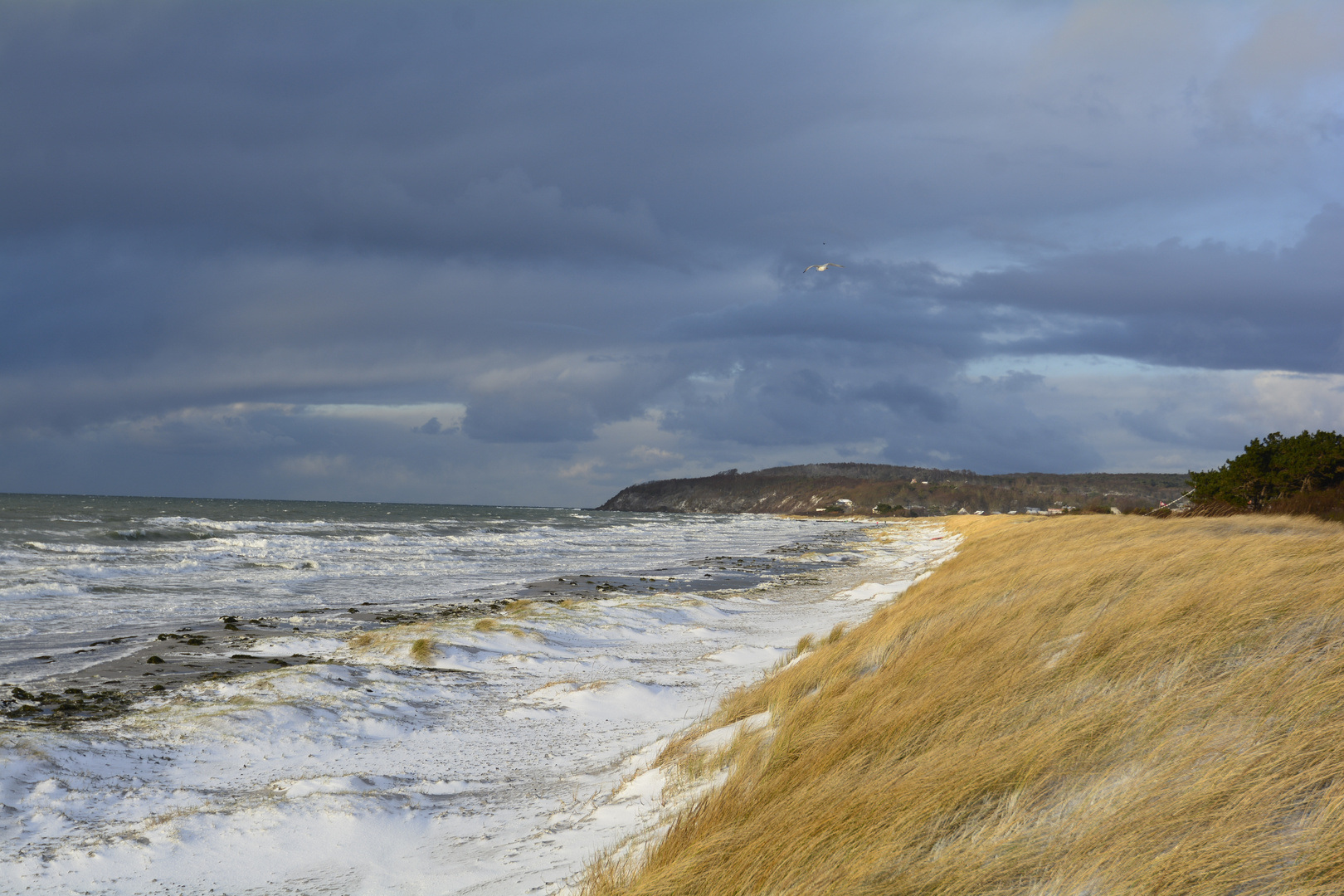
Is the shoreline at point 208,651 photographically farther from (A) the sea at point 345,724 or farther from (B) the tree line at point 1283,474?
(B) the tree line at point 1283,474

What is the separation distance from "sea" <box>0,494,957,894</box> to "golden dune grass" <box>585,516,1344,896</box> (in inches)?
45.5

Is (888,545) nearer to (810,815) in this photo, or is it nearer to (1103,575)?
(1103,575)

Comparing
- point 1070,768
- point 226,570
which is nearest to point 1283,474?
point 1070,768

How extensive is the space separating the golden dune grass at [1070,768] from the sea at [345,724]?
116 cm

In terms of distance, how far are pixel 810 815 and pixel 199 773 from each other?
18.0 feet

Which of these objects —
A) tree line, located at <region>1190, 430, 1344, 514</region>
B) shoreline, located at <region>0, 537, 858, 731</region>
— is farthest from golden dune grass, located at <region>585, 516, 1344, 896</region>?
tree line, located at <region>1190, 430, 1344, 514</region>

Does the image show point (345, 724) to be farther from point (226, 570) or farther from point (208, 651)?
point (226, 570)

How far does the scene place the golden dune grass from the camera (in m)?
3.10

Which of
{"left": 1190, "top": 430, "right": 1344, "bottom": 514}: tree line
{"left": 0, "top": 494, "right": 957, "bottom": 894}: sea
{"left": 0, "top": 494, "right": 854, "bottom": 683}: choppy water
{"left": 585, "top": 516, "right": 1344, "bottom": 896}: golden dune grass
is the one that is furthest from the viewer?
{"left": 1190, "top": 430, "right": 1344, "bottom": 514}: tree line

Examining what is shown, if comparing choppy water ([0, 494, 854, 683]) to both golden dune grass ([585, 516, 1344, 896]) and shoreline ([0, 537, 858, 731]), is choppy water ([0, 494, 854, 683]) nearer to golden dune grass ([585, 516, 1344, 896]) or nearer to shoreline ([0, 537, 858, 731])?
shoreline ([0, 537, 858, 731])

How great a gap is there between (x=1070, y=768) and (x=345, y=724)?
6726mm

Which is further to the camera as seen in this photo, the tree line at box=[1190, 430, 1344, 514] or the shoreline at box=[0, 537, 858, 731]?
the tree line at box=[1190, 430, 1344, 514]

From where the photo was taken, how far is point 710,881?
3471mm

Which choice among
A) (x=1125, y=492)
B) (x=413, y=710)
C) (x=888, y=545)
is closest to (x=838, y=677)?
(x=413, y=710)
